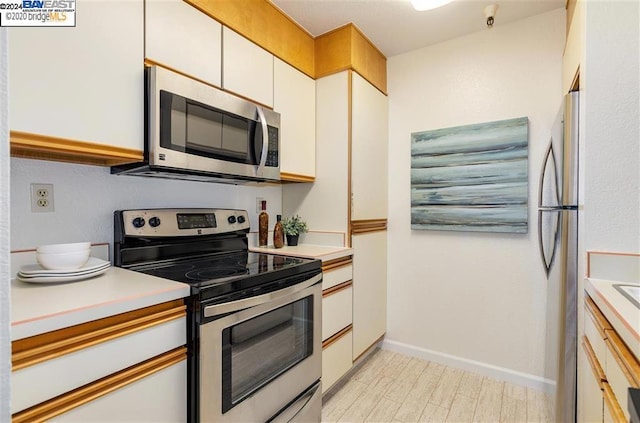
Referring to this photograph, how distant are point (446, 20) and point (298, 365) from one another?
2320 mm

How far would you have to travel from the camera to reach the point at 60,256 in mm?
1122

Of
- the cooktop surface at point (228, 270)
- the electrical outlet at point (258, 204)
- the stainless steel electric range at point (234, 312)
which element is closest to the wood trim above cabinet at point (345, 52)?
the electrical outlet at point (258, 204)

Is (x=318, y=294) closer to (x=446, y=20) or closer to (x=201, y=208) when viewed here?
(x=201, y=208)

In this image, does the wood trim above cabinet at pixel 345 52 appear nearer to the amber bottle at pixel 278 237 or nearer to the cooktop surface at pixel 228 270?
the amber bottle at pixel 278 237

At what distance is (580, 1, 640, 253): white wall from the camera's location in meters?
1.25

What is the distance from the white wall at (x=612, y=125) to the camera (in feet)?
4.09

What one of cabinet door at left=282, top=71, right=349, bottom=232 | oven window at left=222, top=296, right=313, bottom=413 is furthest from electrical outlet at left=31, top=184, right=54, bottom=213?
cabinet door at left=282, top=71, right=349, bottom=232

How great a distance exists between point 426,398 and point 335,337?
0.69 metres

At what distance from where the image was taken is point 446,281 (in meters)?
2.39

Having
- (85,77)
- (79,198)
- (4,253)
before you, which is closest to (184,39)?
(85,77)

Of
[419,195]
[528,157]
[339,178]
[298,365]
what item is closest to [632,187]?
[528,157]

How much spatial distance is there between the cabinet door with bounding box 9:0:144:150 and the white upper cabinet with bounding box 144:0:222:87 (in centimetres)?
6

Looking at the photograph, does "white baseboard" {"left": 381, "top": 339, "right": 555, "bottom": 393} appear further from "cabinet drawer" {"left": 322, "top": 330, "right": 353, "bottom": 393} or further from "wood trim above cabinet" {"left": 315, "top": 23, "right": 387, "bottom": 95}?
"wood trim above cabinet" {"left": 315, "top": 23, "right": 387, "bottom": 95}

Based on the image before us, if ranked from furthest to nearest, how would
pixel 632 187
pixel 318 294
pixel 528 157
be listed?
pixel 528 157 → pixel 318 294 → pixel 632 187
